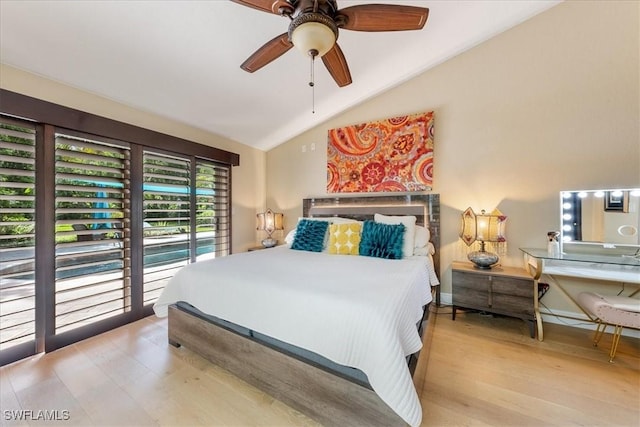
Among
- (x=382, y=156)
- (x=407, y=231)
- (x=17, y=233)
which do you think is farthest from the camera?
(x=382, y=156)

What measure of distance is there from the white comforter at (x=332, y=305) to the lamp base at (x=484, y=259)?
2.39ft

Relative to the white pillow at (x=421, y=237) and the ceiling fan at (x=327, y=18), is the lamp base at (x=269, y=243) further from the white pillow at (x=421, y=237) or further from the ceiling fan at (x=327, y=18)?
the ceiling fan at (x=327, y=18)

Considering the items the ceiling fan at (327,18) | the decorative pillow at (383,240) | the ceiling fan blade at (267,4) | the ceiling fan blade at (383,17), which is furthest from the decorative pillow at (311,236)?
the ceiling fan blade at (267,4)

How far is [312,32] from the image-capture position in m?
1.37

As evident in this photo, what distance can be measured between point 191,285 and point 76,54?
2.02 m

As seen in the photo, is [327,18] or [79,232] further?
[79,232]

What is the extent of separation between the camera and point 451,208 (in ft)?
9.70

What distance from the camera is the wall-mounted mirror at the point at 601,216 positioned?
86.0 inches

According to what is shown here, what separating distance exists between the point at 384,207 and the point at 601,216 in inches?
80.5

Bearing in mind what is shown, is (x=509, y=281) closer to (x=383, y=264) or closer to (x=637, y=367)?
(x=637, y=367)

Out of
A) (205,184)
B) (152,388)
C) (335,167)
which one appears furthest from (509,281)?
(205,184)

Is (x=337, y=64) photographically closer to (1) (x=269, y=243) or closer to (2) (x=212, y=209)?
(2) (x=212, y=209)

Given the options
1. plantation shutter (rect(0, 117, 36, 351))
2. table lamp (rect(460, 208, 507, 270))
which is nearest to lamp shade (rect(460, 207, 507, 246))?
table lamp (rect(460, 208, 507, 270))

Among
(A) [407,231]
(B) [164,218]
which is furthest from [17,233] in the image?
(A) [407,231]
